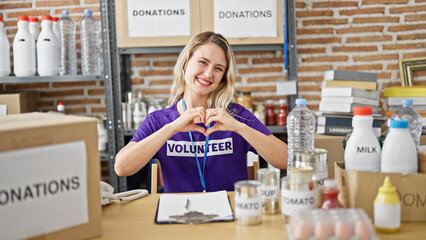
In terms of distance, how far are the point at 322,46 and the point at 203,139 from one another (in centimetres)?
159

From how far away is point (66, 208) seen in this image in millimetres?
1026

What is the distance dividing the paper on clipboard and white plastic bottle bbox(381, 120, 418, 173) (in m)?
0.45

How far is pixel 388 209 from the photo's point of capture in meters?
1.03

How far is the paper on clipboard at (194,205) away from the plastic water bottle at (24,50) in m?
1.81

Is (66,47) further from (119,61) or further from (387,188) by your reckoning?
(387,188)

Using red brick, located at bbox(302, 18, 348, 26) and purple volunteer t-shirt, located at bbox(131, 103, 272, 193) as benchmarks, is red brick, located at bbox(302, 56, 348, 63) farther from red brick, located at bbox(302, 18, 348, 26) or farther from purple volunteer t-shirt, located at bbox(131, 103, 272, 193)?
purple volunteer t-shirt, located at bbox(131, 103, 272, 193)

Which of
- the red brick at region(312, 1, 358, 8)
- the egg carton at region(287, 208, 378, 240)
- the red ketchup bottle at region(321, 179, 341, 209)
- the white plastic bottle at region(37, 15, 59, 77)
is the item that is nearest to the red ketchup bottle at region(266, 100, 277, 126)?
the red brick at region(312, 1, 358, 8)

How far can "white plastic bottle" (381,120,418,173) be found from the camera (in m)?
1.10

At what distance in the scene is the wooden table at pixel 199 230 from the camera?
1048mm

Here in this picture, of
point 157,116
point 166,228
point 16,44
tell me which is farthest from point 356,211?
point 16,44

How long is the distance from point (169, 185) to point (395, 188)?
1030 millimetres

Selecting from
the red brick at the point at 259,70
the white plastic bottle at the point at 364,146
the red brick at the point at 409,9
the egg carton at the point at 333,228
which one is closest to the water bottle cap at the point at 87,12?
the red brick at the point at 259,70

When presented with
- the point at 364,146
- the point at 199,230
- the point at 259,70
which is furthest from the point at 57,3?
A: the point at 364,146

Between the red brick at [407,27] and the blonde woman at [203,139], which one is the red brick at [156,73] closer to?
the blonde woman at [203,139]
